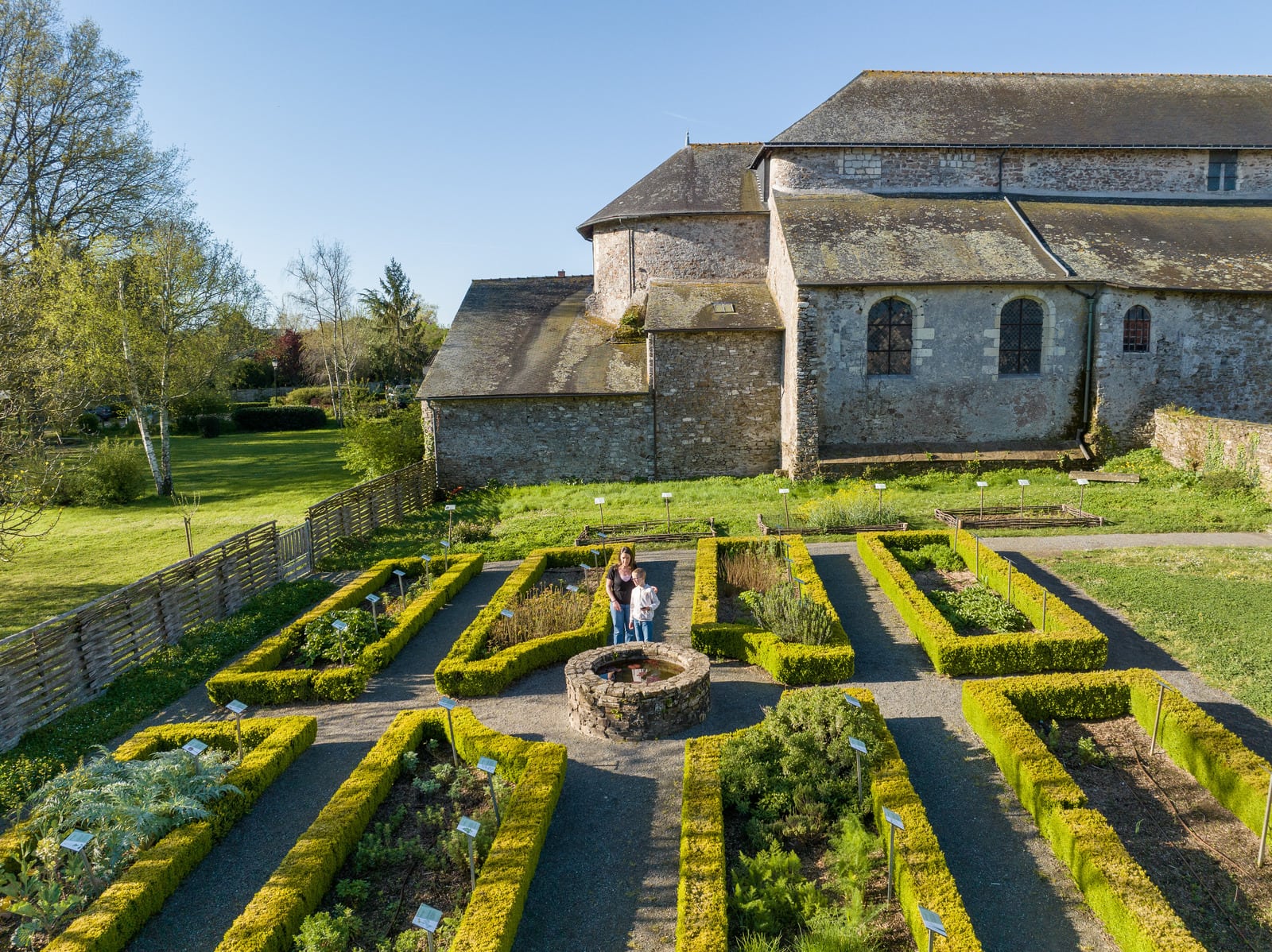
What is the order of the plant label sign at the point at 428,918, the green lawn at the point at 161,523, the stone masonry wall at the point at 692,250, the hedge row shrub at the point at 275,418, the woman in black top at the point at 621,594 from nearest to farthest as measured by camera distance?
the plant label sign at the point at 428,918 → the woman in black top at the point at 621,594 → the green lawn at the point at 161,523 → the stone masonry wall at the point at 692,250 → the hedge row shrub at the point at 275,418

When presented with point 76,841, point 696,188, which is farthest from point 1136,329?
point 76,841

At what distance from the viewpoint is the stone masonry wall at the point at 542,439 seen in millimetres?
20359

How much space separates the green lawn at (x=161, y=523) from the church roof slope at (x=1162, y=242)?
Result: 20.8m

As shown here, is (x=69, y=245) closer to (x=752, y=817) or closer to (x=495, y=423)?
(x=495, y=423)

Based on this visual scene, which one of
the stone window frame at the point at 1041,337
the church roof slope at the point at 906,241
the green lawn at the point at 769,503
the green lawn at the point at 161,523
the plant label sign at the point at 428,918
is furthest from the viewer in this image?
the stone window frame at the point at 1041,337

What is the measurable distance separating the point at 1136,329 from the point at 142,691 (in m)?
21.1

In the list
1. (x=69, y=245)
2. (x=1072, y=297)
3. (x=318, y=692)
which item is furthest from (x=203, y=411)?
(x=1072, y=297)

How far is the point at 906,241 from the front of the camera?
19484mm

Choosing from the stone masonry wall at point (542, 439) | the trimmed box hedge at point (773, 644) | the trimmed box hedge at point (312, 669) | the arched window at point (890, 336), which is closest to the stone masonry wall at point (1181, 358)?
the arched window at point (890, 336)

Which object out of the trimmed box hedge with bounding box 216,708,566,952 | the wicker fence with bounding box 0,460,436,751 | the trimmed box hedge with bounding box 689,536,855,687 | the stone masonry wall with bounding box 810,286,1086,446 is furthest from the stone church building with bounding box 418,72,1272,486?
the trimmed box hedge with bounding box 216,708,566,952

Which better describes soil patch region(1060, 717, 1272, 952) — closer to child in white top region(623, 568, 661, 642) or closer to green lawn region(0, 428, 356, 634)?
child in white top region(623, 568, 661, 642)

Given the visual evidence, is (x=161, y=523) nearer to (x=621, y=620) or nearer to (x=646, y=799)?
(x=621, y=620)

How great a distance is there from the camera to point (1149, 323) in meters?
18.7

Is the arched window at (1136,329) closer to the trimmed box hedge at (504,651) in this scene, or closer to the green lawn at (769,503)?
the green lawn at (769,503)
